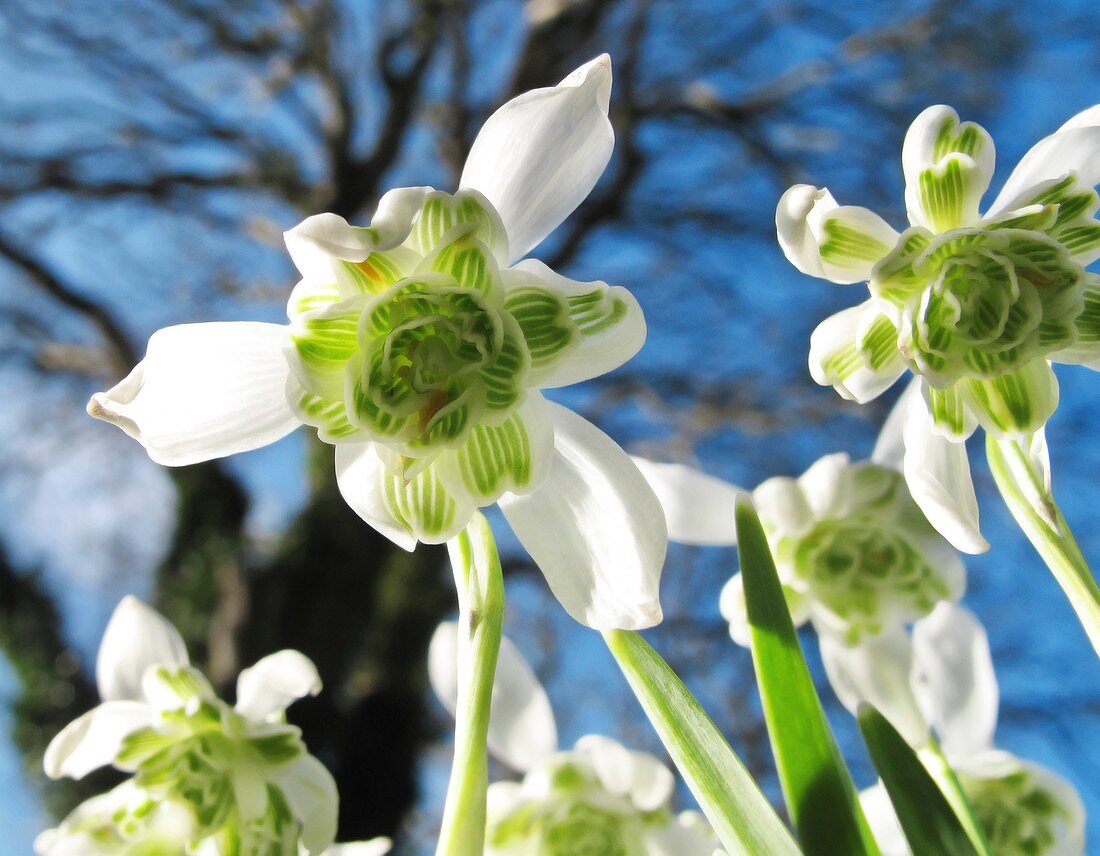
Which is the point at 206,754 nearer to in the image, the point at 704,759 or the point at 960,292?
the point at 704,759

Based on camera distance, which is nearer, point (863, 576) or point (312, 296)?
point (312, 296)

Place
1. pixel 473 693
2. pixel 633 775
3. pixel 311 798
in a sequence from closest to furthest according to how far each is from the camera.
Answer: pixel 473 693
pixel 311 798
pixel 633 775

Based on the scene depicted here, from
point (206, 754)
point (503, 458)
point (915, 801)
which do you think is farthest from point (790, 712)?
point (206, 754)

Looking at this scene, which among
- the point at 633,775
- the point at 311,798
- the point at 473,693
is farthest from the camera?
the point at 633,775

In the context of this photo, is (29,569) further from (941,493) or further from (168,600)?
(941,493)

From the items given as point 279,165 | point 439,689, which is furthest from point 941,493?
point 279,165

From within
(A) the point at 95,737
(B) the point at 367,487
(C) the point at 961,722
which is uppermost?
(B) the point at 367,487

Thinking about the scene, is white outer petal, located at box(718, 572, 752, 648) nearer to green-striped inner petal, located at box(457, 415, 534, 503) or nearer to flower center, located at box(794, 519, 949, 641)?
flower center, located at box(794, 519, 949, 641)

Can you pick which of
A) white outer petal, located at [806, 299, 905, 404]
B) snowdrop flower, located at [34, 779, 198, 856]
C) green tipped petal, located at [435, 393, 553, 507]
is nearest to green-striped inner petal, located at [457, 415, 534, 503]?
green tipped petal, located at [435, 393, 553, 507]

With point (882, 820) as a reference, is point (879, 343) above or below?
above
